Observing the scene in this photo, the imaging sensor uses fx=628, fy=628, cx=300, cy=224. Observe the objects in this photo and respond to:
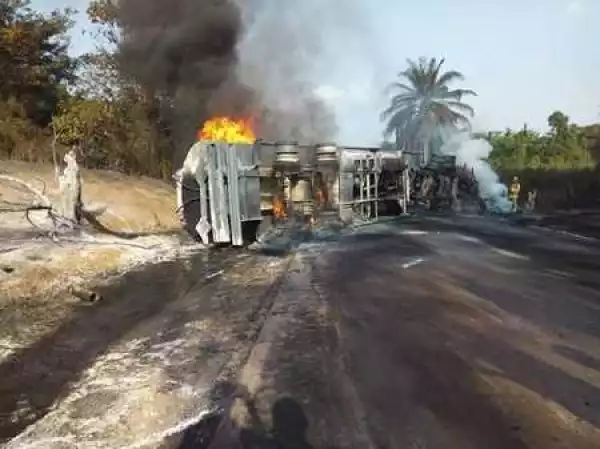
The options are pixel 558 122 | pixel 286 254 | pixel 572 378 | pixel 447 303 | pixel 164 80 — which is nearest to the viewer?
pixel 572 378

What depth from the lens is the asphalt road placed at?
14.3ft

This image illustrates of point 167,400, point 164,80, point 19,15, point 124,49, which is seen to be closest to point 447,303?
point 167,400

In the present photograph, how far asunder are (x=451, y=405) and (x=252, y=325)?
2.96 m

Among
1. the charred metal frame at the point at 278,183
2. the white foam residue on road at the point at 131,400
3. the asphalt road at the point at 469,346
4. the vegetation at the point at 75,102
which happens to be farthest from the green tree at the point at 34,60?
the white foam residue on road at the point at 131,400

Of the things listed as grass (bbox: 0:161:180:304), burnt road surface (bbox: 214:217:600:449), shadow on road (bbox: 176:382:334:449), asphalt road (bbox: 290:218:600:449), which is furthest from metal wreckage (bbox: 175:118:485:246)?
shadow on road (bbox: 176:382:334:449)

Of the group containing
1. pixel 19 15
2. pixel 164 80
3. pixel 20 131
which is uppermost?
pixel 19 15

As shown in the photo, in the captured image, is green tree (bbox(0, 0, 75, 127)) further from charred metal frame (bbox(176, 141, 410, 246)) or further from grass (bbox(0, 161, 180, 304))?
charred metal frame (bbox(176, 141, 410, 246))

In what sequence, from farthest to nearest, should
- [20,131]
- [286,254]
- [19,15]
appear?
[19,15] < [20,131] < [286,254]

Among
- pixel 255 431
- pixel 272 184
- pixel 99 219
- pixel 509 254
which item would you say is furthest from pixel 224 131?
pixel 255 431

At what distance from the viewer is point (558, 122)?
4291cm

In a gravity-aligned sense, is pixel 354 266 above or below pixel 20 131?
below

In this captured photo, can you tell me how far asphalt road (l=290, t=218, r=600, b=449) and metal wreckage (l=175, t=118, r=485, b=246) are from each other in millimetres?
2244

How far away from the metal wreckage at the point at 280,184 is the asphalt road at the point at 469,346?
2244mm

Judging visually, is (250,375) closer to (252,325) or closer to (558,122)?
(252,325)
